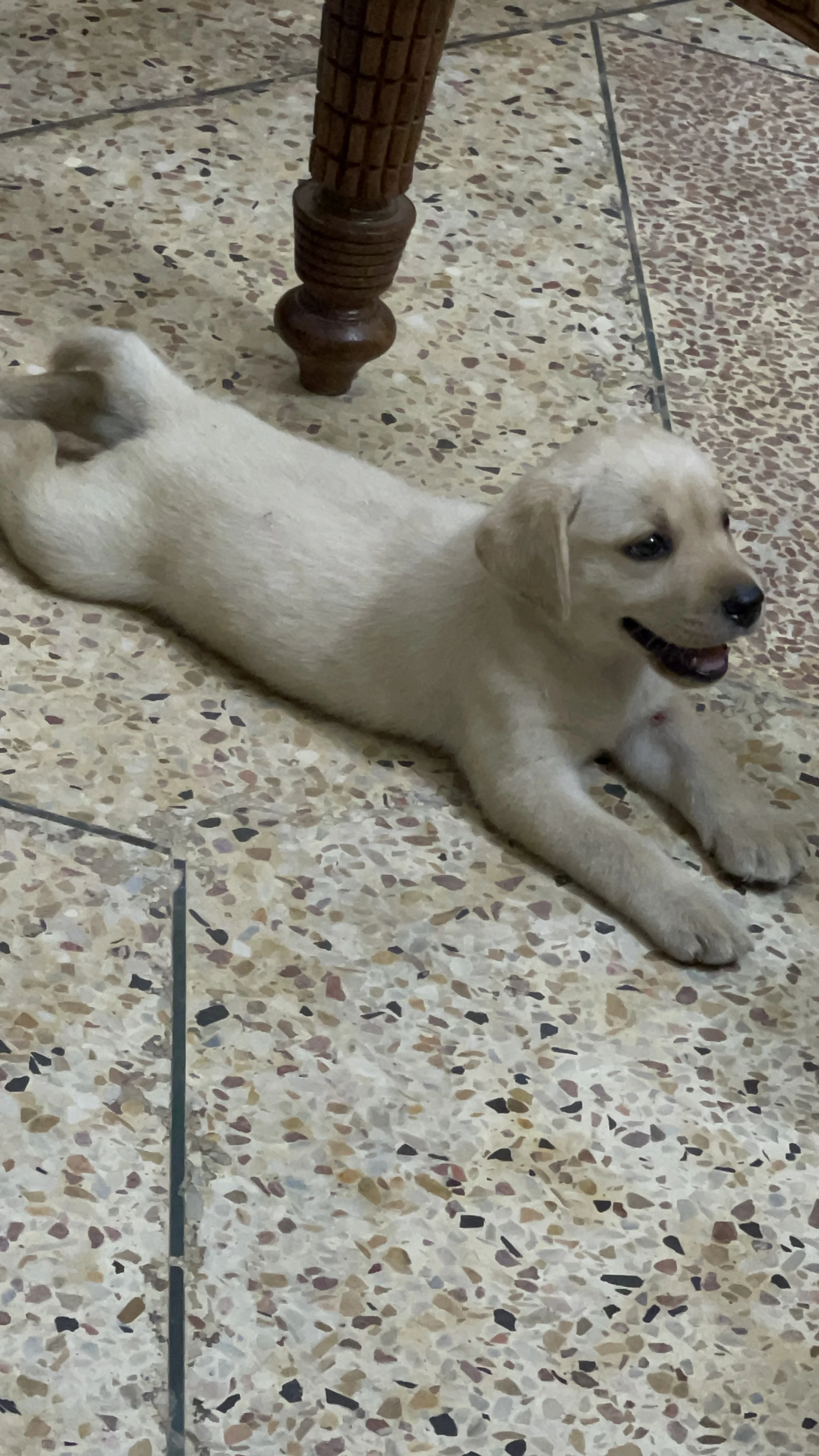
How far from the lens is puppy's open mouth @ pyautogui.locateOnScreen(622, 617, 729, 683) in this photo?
1.37m

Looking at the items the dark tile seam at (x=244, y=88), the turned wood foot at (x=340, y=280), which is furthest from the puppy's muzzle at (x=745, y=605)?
the dark tile seam at (x=244, y=88)

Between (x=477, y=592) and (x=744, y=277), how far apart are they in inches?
39.3

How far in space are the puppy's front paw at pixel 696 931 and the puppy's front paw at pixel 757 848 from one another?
0.08m

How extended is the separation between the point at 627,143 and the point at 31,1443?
200cm

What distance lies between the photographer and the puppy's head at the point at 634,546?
1.31 m

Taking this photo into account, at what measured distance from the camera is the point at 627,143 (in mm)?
2387

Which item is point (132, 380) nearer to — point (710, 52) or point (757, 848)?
point (757, 848)

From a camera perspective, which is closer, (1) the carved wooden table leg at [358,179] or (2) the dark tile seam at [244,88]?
(1) the carved wooden table leg at [358,179]

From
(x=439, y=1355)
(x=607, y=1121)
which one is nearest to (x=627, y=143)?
(x=607, y=1121)

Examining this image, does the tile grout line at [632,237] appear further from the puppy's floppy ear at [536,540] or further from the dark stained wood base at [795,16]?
the dark stained wood base at [795,16]

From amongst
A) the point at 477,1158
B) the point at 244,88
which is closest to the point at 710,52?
the point at 244,88

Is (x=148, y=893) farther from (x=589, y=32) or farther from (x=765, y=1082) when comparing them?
(x=589, y=32)

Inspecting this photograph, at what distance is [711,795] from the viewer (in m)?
1.47

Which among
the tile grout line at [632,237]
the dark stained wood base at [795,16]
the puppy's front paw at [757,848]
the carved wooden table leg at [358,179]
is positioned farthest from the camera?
the tile grout line at [632,237]
